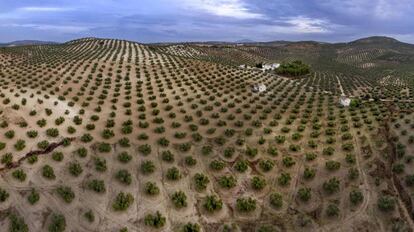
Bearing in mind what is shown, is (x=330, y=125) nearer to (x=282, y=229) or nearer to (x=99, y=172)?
(x=282, y=229)

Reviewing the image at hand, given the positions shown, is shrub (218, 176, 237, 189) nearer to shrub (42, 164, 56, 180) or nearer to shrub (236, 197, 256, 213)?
shrub (236, 197, 256, 213)

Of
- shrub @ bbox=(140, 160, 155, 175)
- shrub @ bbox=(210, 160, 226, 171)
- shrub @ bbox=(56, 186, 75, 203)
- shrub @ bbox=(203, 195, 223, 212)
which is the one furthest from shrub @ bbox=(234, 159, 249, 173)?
shrub @ bbox=(56, 186, 75, 203)

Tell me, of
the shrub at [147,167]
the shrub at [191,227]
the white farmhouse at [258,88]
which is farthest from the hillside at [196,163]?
the white farmhouse at [258,88]

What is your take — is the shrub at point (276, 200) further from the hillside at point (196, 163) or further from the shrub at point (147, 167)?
the shrub at point (147, 167)

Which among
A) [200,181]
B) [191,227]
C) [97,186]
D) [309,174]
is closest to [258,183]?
[309,174]

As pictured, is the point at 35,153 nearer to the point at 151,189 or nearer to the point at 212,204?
the point at 151,189

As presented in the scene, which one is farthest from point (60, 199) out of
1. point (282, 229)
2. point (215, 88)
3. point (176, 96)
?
point (215, 88)
